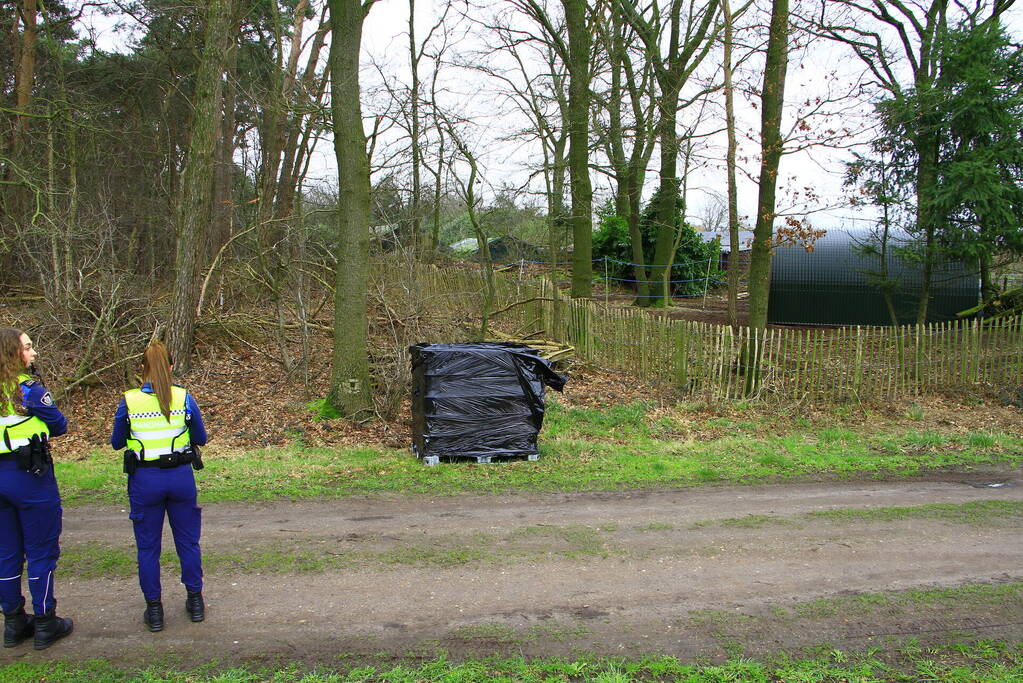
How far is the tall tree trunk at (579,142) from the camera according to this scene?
16.7 m

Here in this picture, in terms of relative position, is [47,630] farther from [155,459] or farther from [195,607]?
[155,459]

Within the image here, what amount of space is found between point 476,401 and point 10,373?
516 cm

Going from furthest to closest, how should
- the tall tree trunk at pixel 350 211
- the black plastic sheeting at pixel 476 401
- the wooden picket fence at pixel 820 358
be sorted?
the wooden picket fence at pixel 820 358 → the tall tree trunk at pixel 350 211 → the black plastic sheeting at pixel 476 401

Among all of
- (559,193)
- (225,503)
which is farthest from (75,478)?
(559,193)

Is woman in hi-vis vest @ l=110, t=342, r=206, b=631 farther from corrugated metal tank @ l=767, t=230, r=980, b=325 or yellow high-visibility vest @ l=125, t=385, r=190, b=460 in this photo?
corrugated metal tank @ l=767, t=230, r=980, b=325

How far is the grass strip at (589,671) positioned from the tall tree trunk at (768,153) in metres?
8.05

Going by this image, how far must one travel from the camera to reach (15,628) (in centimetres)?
439

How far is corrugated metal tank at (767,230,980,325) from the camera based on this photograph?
1811 centimetres

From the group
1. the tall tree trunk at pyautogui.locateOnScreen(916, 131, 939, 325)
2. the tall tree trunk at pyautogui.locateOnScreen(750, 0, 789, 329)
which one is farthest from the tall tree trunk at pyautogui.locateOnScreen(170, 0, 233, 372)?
the tall tree trunk at pyautogui.locateOnScreen(916, 131, 939, 325)

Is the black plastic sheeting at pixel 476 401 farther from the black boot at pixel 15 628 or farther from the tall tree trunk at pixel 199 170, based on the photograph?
the tall tree trunk at pixel 199 170

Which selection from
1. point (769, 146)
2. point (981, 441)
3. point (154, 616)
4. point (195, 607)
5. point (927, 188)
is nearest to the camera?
point (154, 616)

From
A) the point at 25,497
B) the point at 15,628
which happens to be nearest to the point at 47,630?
the point at 15,628

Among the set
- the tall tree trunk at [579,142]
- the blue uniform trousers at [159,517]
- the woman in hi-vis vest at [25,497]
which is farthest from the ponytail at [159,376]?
the tall tree trunk at [579,142]

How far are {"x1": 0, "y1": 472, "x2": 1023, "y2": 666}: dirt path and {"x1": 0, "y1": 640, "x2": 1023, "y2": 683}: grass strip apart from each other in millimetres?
144
